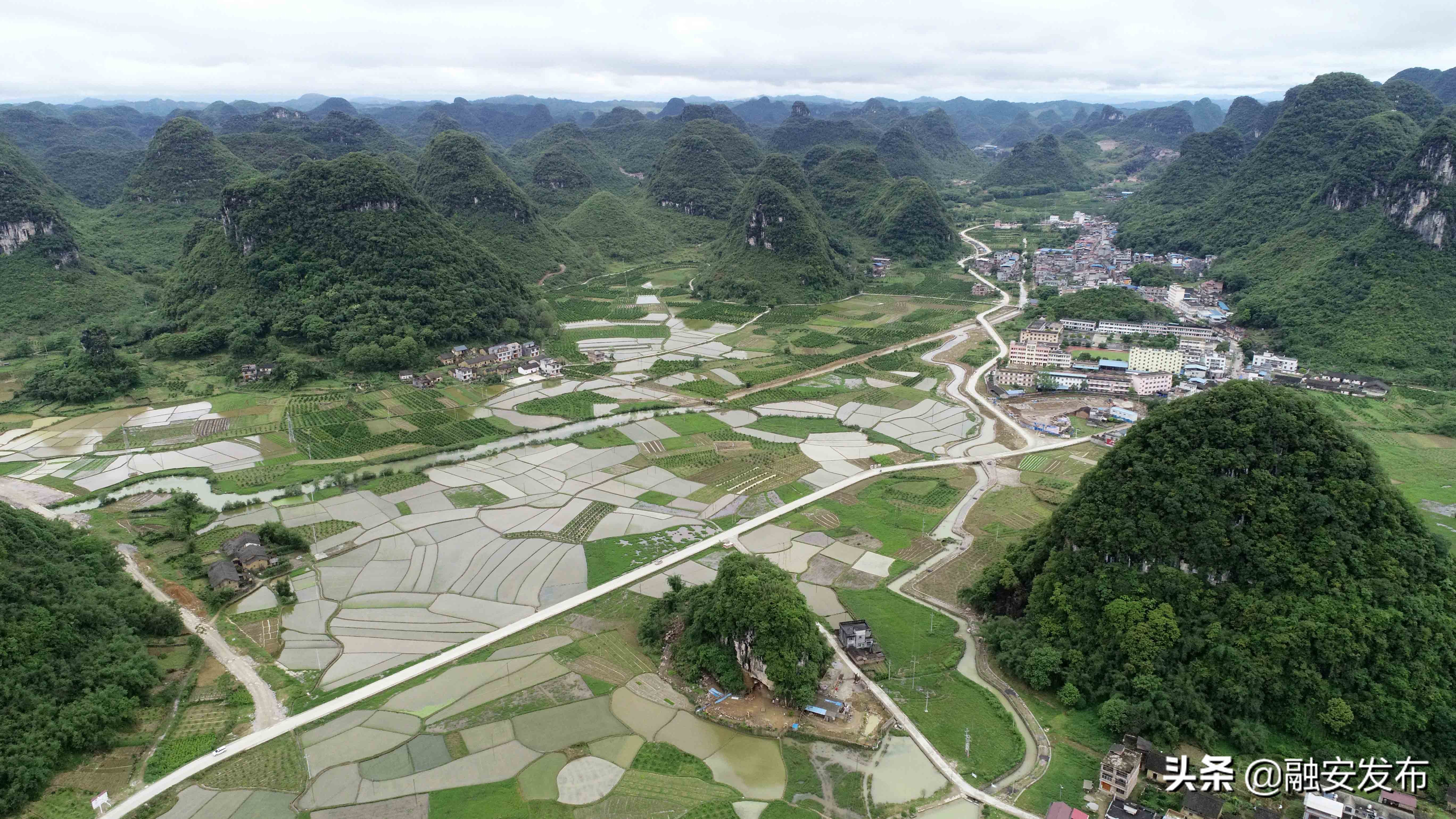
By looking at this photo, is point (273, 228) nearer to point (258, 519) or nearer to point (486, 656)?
point (258, 519)

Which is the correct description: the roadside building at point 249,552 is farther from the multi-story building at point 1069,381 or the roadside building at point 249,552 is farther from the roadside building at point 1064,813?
the multi-story building at point 1069,381

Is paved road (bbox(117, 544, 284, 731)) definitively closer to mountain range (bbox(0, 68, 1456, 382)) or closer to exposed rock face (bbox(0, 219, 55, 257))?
mountain range (bbox(0, 68, 1456, 382))

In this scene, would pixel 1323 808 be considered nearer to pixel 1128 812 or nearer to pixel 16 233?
pixel 1128 812

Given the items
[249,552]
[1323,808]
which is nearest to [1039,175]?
[1323,808]

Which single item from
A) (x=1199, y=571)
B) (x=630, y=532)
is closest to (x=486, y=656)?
(x=630, y=532)

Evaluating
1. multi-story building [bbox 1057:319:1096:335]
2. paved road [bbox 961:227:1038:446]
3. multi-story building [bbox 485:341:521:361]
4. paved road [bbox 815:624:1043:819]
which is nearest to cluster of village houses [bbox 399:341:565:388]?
multi-story building [bbox 485:341:521:361]

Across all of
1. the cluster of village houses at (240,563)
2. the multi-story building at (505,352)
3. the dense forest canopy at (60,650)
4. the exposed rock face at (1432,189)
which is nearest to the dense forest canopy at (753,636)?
the dense forest canopy at (60,650)
